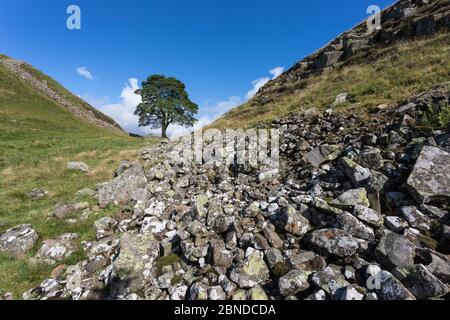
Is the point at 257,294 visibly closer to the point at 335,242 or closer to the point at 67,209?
the point at 335,242

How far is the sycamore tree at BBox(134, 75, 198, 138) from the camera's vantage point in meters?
41.4

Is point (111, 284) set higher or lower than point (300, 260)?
lower

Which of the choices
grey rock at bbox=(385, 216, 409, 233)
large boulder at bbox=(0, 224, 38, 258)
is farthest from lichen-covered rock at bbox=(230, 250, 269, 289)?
large boulder at bbox=(0, 224, 38, 258)

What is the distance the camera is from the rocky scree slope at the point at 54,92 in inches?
2165

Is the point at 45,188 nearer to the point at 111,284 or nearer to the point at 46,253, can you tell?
the point at 46,253

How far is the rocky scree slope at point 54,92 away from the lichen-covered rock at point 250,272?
195ft

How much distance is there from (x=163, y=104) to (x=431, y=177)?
40.2 meters

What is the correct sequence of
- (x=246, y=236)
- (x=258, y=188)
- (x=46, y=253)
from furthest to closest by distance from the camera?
1. (x=258, y=188)
2. (x=46, y=253)
3. (x=246, y=236)

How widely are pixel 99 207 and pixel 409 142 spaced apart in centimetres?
1102

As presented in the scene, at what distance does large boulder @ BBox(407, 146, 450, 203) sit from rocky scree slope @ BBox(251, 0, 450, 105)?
73.2ft

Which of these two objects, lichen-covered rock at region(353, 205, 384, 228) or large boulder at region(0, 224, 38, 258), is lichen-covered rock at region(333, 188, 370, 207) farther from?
large boulder at region(0, 224, 38, 258)

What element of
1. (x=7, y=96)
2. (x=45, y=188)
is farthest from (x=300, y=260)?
(x=7, y=96)
